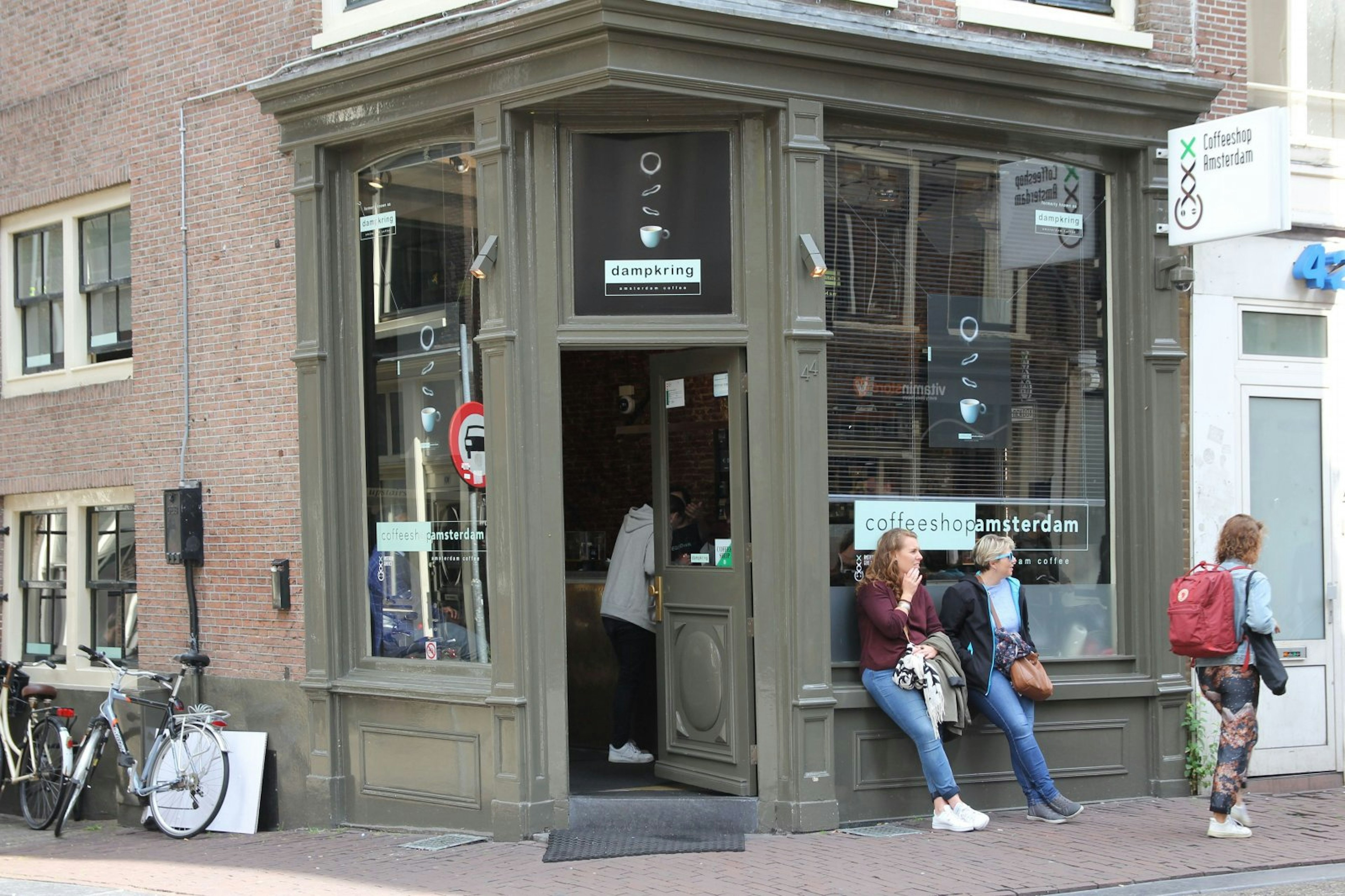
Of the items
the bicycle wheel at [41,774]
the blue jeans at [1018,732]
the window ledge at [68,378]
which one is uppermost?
the window ledge at [68,378]

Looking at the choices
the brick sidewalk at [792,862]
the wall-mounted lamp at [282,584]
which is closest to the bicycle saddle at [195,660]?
the wall-mounted lamp at [282,584]

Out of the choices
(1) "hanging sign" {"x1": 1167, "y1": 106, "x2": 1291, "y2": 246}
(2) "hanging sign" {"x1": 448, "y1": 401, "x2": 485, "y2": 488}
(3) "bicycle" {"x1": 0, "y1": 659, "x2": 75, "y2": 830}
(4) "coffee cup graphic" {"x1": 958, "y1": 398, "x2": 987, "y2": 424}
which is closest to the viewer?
(1) "hanging sign" {"x1": 1167, "y1": 106, "x2": 1291, "y2": 246}

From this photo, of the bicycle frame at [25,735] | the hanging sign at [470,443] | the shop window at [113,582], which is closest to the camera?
the hanging sign at [470,443]

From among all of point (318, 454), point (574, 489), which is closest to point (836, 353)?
point (318, 454)

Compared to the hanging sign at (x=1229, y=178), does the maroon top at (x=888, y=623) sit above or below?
below

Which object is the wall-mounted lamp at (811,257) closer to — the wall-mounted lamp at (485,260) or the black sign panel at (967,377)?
the black sign panel at (967,377)

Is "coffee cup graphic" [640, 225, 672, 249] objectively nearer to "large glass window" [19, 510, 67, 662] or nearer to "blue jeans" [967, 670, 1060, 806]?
"blue jeans" [967, 670, 1060, 806]

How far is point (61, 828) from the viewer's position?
10695 mm

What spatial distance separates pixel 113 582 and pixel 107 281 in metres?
2.46

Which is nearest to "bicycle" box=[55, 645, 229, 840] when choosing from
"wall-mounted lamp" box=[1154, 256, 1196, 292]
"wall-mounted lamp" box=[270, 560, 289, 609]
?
"wall-mounted lamp" box=[270, 560, 289, 609]

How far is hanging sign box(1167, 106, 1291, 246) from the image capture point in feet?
29.4

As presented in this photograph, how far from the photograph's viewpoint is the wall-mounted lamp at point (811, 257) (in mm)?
8461

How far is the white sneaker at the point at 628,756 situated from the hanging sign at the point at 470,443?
7.74 ft

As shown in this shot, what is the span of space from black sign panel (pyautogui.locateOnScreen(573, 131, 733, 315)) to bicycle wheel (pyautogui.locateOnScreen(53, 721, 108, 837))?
5.21 metres
